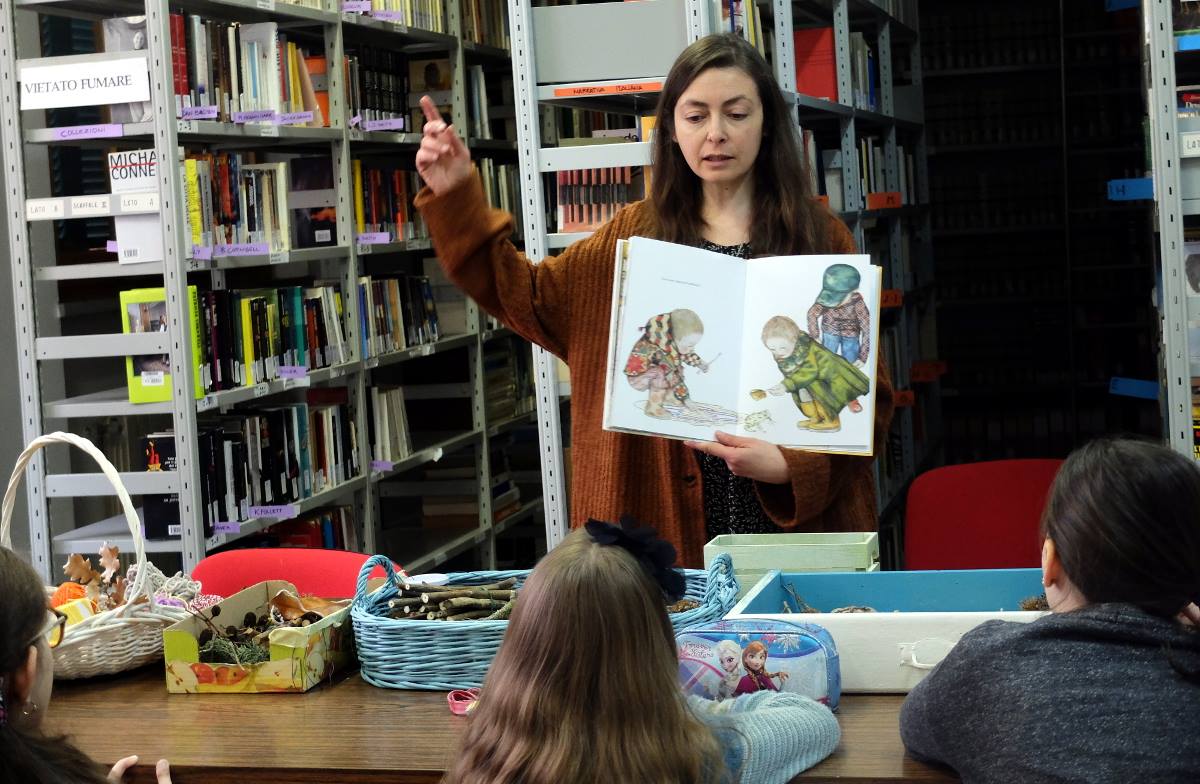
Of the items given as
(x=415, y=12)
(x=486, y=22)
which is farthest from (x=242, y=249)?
(x=486, y=22)

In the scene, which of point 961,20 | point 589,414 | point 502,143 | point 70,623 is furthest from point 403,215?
point 961,20

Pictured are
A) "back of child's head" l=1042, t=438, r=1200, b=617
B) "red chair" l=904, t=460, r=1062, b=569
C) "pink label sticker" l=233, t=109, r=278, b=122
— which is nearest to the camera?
"back of child's head" l=1042, t=438, r=1200, b=617

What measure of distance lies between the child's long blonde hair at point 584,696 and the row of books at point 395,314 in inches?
149

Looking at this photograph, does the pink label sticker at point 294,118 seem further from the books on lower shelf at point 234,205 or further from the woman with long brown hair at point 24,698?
the woman with long brown hair at point 24,698

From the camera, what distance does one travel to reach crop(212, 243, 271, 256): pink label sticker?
13.9ft

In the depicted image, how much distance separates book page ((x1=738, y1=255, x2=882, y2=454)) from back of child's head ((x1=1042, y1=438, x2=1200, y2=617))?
0.75 metres

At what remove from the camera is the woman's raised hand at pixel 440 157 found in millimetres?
2436

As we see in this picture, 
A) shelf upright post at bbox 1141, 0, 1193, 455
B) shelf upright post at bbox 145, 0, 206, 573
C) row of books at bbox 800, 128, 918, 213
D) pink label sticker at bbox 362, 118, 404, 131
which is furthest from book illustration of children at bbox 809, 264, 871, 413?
pink label sticker at bbox 362, 118, 404, 131

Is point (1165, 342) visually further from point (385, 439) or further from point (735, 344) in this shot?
point (385, 439)

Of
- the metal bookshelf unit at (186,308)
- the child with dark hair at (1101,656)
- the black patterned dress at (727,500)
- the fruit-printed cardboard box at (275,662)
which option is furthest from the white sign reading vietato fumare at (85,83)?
the child with dark hair at (1101,656)

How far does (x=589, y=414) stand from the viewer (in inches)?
107

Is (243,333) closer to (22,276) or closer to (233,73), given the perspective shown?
(22,276)

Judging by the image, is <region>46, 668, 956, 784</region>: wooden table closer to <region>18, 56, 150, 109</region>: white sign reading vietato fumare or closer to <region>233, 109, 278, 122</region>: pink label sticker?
<region>18, 56, 150, 109</region>: white sign reading vietato fumare

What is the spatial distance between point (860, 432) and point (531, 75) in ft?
5.29
